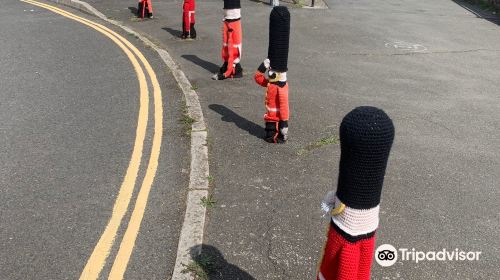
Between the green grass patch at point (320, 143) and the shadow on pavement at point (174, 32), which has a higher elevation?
the shadow on pavement at point (174, 32)

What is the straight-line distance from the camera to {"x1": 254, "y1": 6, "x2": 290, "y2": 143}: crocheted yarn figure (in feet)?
20.4

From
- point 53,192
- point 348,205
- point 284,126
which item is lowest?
point 53,192

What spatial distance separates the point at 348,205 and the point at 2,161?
522 cm

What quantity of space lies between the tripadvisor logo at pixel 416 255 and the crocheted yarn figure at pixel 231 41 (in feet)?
19.9

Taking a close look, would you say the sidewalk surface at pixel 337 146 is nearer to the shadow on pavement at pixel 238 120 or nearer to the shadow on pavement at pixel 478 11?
the shadow on pavement at pixel 238 120

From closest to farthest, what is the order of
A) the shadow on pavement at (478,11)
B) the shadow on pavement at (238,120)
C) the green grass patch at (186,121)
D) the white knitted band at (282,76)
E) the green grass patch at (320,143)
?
the white knitted band at (282,76), the green grass patch at (320,143), the green grass patch at (186,121), the shadow on pavement at (238,120), the shadow on pavement at (478,11)

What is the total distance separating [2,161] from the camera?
20.2 ft

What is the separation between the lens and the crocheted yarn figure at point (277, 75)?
245 inches

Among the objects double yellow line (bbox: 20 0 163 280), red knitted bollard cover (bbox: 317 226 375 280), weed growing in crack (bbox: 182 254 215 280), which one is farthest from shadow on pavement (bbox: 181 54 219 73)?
red knitted bollard cover (bbox: 317 226 375 280)

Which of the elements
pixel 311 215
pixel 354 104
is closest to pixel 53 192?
pixel 311 215

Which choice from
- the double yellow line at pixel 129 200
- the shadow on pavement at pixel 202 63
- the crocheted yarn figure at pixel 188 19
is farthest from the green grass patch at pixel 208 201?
the crocheted yarn figure at pixel 188 19

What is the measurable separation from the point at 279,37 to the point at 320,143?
5.61 ft

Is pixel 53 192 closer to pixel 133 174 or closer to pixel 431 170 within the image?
pixel 133 174

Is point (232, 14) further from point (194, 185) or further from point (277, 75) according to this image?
point (194, 185)
